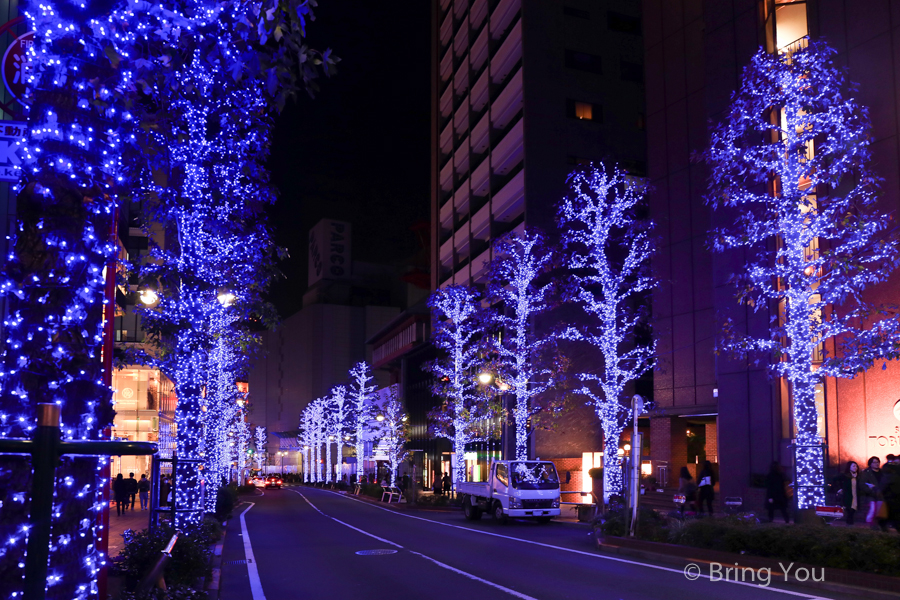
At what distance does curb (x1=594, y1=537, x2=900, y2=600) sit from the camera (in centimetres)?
1072

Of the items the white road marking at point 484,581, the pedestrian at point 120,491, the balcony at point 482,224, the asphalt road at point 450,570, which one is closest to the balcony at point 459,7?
the balcony at point 482,224

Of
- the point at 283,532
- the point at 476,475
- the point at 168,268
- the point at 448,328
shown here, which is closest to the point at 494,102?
the point at 448,328

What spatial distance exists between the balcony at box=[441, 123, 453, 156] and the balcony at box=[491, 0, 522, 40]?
35.2 ft

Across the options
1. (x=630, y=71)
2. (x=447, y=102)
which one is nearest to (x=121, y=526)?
(x=630, y=71)

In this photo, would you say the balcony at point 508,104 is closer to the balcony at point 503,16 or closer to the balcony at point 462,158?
the balcony at point 503,16

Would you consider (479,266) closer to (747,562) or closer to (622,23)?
(622,23)

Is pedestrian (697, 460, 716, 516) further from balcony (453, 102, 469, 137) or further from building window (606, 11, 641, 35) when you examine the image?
balcony (453, 102, 469, 137)

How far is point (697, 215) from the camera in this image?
3444cm

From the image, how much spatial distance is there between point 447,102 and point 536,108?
2101 centimetres

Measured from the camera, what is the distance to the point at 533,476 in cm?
2678

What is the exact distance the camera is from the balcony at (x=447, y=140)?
64.5 metres

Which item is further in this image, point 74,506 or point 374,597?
point 374,597

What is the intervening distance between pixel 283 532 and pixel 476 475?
3633 cm

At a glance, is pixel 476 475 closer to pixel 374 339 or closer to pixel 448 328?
pixel 448 328
